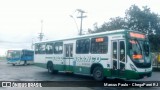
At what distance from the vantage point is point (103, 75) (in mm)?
15062

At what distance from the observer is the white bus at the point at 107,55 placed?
13609 mm

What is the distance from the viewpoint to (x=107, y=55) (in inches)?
585

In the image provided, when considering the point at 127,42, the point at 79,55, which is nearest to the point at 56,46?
the point at 79,55

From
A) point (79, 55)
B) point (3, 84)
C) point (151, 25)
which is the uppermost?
point (151, 25)

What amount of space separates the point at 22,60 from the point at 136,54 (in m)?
26.4

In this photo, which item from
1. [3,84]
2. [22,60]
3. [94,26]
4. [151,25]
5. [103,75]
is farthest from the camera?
[94,26]

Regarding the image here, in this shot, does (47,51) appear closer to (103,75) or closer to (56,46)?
(56,46)

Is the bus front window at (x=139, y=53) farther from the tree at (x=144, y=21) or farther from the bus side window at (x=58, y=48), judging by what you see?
the tree at (x=144, y=21)

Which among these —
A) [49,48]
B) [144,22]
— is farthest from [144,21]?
[49,48]

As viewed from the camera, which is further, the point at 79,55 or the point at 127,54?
the point at 79,55

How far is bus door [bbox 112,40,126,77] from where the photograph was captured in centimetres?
1377

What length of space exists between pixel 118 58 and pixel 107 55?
0.95m

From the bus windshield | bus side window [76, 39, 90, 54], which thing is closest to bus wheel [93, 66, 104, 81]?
bus side window [76, 39, 90, 54]

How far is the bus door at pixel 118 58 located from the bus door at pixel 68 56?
4.80 m
